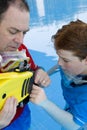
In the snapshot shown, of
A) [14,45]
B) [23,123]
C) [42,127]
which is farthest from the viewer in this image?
[42,127]

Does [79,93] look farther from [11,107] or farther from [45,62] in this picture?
[45,62]

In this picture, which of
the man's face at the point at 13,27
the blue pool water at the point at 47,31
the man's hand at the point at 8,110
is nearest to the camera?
the man's hand at the point at 8,110

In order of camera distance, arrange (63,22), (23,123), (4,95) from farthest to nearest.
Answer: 1. (63,22)
2. (23,123)
3. (4,95)

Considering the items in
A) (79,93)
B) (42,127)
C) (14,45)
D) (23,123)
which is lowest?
(42,127)

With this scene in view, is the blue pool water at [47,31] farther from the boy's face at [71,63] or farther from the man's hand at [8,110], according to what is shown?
the man's hand at [8,110]

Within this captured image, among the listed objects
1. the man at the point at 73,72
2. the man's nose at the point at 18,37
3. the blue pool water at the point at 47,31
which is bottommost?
the blue pool water at the point at 47,31

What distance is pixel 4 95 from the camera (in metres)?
0.94

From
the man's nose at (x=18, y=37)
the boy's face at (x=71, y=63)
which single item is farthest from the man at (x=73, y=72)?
the man's nose at (x=18, y=37)

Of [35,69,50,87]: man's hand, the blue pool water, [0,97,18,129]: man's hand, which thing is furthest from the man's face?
the blue pool water

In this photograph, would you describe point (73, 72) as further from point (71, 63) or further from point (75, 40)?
point (75, 40)

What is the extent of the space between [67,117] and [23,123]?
21cm

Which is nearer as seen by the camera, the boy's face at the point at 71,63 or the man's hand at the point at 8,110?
the man's hand at the point at 8,110

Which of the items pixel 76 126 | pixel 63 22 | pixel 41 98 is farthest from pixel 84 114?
pixel 63 22

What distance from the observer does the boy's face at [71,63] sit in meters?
1.18
